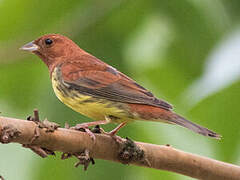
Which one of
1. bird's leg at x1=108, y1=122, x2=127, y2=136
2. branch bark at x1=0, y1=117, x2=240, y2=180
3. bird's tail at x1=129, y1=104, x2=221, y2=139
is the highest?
bird's tail at x1=129, y1=104, x2=221, y2=139

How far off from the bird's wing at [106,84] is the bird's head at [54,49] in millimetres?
220

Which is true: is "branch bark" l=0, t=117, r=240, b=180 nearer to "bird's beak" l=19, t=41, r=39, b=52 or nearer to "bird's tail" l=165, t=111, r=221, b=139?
"bird's tail" l=165, t=111, r=221, b=139

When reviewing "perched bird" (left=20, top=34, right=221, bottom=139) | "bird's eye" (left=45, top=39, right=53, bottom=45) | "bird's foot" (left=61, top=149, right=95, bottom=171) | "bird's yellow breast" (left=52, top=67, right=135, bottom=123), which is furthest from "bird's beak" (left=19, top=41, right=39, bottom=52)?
"bird's foot" (left=61, top=149, right=95, bottom=171)

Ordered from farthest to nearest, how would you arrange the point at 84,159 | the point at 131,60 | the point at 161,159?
the point at 131,60
the point at 161,159
the point at 84,159

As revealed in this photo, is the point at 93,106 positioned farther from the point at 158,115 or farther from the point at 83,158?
the point at 83,158

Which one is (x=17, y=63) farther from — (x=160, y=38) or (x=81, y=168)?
(x=160, y=38)

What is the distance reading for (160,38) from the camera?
3.30 m

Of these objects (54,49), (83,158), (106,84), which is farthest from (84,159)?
(54,49)

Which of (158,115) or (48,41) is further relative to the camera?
(48,41)

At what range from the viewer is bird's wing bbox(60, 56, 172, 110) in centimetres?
326

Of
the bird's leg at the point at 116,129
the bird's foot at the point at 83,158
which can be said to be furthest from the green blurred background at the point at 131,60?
the bird's foot at the point at 83,158

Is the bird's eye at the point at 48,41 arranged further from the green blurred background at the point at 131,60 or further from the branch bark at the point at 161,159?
the branch bark at the point at 161,159

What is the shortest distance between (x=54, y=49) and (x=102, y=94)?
81 cm

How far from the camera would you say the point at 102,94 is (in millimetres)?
3367
